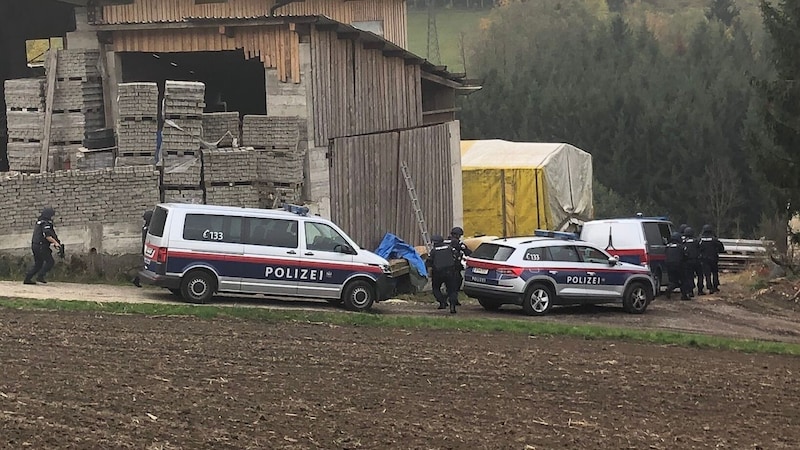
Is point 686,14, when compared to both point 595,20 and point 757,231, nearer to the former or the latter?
point 595,20

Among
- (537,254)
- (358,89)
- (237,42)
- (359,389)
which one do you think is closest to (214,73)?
(237,42)

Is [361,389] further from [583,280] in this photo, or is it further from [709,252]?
[709,252]

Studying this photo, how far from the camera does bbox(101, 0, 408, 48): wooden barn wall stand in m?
27.0

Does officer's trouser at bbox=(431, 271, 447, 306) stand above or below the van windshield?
below

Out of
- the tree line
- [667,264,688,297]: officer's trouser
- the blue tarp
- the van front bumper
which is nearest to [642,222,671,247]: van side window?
[667,264,688,297]: officer's trouser

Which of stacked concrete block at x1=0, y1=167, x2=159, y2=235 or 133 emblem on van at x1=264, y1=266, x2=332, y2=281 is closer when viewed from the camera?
133 emblem on van at x1=264, y1=266, x2=332, y2=281

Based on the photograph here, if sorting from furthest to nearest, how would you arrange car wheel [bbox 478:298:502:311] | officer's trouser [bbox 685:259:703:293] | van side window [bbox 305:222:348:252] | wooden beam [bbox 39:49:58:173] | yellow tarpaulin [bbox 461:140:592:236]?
1. yellow tarpaulin [bbox 461:140:592:236]
2. officer's trouser [bbox 685:259:703:293]
3. wooden beam [bbox 39:49:58:173]
4. car wheel [bbox 478:298:502:311]
5. van side window [bbox 305:222:348:252]

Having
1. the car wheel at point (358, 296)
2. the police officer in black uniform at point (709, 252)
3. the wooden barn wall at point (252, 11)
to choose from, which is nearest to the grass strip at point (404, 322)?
the car wheel at point (358, 296)

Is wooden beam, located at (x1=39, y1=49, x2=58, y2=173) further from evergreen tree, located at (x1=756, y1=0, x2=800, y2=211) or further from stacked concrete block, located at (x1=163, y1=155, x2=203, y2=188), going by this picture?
evergreen tree, located at (x1=756, y1=0, x2=800, y2=211)

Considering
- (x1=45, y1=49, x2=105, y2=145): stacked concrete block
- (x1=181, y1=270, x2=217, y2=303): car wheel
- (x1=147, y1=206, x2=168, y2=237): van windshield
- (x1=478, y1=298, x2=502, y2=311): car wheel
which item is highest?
(x1=45, y1=49, x2=105, y2=145): stacked concrete block

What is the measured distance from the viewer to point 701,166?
55.3 m

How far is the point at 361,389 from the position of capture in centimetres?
1305

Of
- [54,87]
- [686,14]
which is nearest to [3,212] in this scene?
[54,87]

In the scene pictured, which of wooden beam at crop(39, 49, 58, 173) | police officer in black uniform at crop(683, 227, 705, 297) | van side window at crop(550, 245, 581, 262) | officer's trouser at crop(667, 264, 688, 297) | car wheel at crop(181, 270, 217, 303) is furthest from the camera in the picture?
officer's trouser at crop(667, 264, 688, 297)
